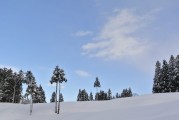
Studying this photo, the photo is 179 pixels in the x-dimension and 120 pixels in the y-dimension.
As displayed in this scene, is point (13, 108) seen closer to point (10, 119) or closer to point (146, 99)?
point (10, 119)

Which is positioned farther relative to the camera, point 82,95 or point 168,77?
point 82,95

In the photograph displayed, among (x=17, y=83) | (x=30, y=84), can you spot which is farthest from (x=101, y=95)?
(x=30, y=84)

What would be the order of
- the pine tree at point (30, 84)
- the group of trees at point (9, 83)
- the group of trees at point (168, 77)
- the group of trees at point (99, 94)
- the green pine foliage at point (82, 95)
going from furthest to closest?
the green pine foliage at point (82, 95), the group of trees at point (99, 94), the group of trees at point (9, 83), the group of trees at point (168, 77), the pine tree at point (30, 84)

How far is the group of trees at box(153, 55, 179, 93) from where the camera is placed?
9769cm

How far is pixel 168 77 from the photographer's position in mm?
99000

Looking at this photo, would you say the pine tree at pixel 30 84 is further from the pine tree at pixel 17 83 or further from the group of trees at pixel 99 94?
the group of trees at pixel 99 94

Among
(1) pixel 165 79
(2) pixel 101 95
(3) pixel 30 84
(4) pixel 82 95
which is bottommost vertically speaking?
(3) pixel 30 84

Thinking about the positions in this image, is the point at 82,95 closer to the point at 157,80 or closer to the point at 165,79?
the point at 157,80

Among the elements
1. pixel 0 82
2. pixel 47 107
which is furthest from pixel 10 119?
pixel 0 82

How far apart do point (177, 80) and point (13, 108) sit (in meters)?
46.5

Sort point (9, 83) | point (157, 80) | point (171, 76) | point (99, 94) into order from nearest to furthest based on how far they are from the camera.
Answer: point (171, 76) → point (157, 80) → point (9, 83) → point (99, 94)

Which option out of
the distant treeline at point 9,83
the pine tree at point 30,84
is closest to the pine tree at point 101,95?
the distant treeline at point 9,83

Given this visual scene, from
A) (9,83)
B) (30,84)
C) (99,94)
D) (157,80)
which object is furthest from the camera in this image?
(99,94)

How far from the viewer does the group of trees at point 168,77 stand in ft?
320
